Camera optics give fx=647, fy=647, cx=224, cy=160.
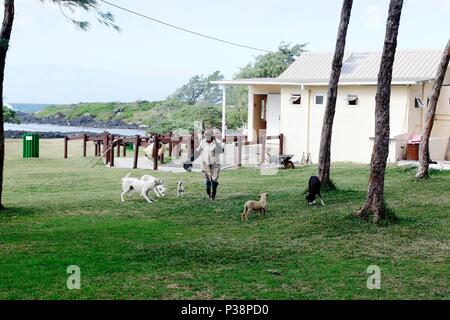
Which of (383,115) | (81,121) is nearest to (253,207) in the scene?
(383,115)

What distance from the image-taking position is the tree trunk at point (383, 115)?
1044 centimetres

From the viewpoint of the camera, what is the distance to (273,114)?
89.6 ft

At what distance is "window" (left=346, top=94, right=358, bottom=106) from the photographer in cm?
2405

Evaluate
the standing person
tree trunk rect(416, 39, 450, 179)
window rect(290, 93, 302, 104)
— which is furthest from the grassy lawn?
window rect(290, 93, 302, 104)

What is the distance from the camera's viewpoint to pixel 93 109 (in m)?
81.5

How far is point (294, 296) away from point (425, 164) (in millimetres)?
11487

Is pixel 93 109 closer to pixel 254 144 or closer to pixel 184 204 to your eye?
pixel 254 144

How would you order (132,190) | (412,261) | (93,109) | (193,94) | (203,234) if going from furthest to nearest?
(93,109)
(193,94)
(132,190)
(203,234)
(412,261)

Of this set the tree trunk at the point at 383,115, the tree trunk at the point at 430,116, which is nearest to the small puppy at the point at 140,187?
the tree trunk at the point at 383,115

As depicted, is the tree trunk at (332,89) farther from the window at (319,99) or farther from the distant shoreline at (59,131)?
the distant shoreline at (59,131)

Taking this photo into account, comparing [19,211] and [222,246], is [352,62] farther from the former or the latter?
[222,246]

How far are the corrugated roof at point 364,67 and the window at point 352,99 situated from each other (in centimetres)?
64

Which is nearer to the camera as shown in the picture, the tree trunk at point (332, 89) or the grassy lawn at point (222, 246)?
the grassy lawn at point (222, 246)

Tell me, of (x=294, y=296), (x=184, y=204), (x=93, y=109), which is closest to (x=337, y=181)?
(x=184, y=204)
